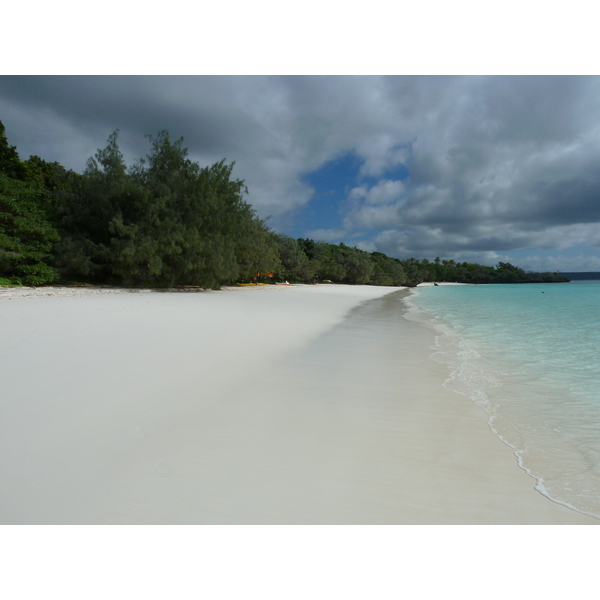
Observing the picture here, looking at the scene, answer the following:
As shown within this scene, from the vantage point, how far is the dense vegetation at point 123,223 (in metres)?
17.7

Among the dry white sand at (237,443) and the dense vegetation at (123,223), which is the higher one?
the dense vegetation at (123,223)

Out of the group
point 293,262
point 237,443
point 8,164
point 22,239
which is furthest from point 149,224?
point 293,262

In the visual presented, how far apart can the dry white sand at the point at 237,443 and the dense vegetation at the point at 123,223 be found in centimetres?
1550

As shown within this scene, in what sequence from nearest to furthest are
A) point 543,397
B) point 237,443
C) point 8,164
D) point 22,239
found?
point 237,443, point 543,397, point 22,239, point 8,164

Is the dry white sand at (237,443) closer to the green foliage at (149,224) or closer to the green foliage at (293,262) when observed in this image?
the green foliage at (149,224)

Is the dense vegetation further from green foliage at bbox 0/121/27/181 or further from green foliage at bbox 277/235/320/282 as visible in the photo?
green foliage at bbox 277/235/320/282

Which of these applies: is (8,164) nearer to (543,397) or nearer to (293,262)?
(293,262)

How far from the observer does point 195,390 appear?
380 centimetres

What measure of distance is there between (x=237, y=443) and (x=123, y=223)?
21096 mm

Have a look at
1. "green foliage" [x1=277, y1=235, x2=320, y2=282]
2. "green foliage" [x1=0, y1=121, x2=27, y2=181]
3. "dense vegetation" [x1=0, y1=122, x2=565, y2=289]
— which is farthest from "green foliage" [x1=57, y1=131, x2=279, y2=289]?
"green foliage" [x1=277, y1=235, x2=320, y2=282]

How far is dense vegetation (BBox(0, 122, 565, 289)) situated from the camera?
17.7 m

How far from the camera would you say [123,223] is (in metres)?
20.7

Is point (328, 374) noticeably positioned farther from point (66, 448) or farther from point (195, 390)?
point (66, 448)

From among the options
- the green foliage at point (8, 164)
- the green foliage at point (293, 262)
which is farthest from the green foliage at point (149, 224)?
the green foliage at point (293, 262)
